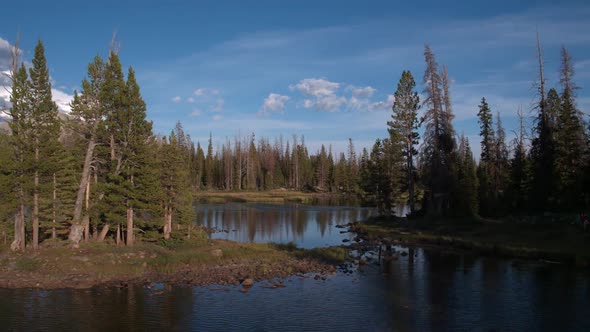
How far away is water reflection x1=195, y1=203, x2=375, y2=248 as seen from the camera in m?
46.8

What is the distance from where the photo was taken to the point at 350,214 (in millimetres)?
73938

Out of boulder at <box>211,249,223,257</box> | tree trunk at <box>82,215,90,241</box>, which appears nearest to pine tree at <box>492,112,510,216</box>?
boulder at <box>211,249,223,257</box>

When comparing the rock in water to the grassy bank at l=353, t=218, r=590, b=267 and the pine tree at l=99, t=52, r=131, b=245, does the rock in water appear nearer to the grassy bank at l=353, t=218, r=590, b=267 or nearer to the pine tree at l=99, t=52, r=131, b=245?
the pine tree at l=99, t=52, r=131, b=245

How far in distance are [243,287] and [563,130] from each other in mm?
36382

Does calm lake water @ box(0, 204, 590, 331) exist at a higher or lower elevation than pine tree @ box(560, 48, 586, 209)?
lower

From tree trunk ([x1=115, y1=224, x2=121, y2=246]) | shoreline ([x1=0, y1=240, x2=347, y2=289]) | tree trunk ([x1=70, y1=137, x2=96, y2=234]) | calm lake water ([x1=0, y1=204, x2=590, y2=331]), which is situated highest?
tree trunk ([x1=70, y1=137, x2=96, y2=234])

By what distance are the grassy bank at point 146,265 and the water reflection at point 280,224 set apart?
9740 millimetres

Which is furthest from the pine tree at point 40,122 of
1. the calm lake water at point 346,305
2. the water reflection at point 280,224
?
the water reflection at point 280,224

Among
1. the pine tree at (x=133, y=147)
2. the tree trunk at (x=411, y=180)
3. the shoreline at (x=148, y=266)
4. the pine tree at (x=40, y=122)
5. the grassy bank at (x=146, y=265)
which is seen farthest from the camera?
the tree trunk at (x=411, y=180)

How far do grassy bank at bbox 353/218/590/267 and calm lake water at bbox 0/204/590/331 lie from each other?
333 centimetres

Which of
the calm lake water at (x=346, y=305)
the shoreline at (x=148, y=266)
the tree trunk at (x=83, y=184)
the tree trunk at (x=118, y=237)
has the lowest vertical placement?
the calm lake water at (x=346, y=305)

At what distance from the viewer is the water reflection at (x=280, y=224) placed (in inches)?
1841

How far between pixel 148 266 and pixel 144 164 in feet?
28.0

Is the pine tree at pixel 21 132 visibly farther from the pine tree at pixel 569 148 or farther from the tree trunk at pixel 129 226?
the pine tree at pixel 569 148
